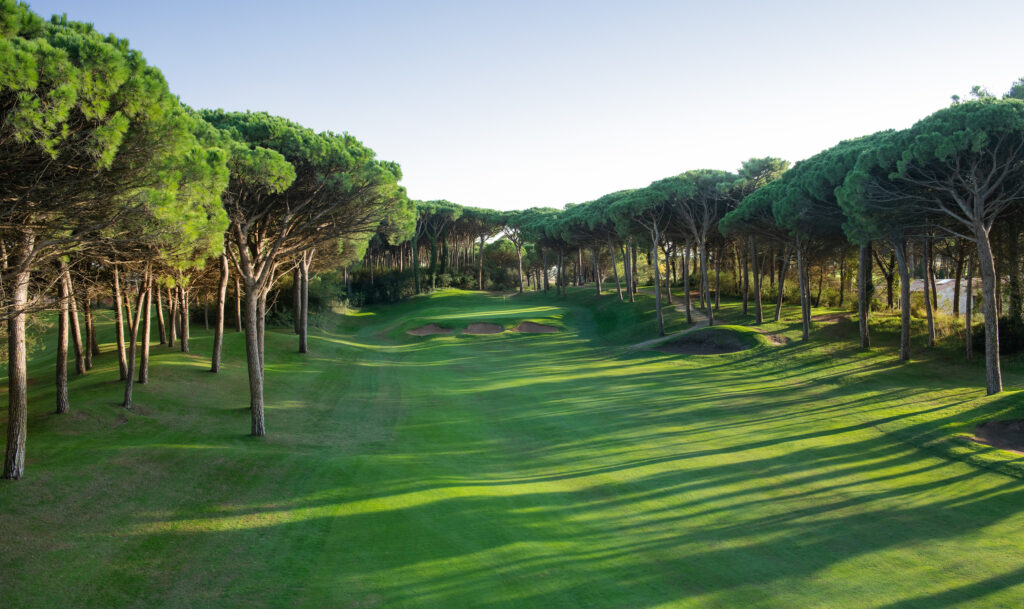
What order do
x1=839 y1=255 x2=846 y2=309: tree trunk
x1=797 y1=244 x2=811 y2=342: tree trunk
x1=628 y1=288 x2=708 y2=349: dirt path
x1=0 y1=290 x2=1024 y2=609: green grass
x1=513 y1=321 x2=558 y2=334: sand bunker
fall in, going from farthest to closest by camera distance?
x1=513 y1=321 x2=558 y2=334: sand bunker → x1=839 y1=255 x2=846 y2=309: tree trunk → x1=628 y1=288 x2=708 y2=349: dirt path → x1=797 y1=244 x2=811 y2=342: tree trunk → x1=0 y1=290 x2=1024 y2=609: green grass

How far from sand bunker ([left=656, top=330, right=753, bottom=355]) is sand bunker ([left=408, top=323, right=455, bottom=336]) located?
18.0 metres

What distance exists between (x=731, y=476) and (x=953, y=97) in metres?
15.9

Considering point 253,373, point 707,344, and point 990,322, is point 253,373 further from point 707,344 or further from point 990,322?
point 707,344

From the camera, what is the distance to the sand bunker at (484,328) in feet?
142

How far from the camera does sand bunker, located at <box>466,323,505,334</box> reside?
43312 millimetres

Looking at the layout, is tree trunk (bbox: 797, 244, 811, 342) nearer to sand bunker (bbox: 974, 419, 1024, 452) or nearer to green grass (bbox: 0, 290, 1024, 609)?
green grass (bbox: 0, 290, 1024, 609)

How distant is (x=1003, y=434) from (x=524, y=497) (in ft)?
42.0

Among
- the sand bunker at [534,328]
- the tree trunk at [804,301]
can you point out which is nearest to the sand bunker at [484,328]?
the sand bunker at [534,328]

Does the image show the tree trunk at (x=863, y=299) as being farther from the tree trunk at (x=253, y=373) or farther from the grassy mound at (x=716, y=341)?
the tree trunk at (x=253, y=373)

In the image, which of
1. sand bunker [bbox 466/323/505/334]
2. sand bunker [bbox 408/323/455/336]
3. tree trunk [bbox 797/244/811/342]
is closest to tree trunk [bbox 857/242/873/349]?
tree trunk [bbox 797/244/811/342]

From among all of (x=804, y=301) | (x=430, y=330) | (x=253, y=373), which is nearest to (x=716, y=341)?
(x=804, y=301)

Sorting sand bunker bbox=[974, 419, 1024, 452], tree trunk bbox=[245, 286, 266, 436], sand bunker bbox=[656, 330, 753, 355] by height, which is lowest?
sand bunker bbox=[974, 419, 1024, 452]

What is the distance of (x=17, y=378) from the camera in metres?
10.7

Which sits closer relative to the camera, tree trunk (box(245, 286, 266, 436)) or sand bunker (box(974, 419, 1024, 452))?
sand bunker (box(974, 419, 1024, 452))
